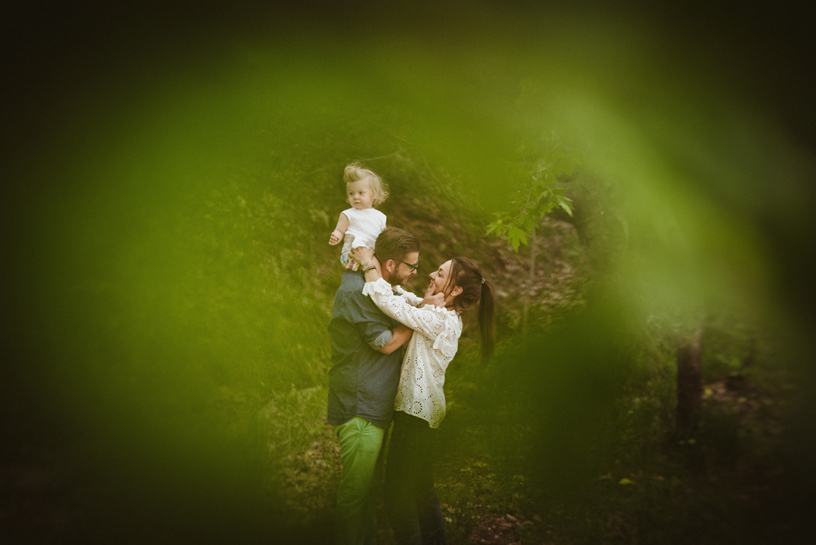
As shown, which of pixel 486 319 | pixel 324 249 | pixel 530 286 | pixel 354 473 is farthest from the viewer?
pixel 530 286

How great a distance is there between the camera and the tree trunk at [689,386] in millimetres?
2293

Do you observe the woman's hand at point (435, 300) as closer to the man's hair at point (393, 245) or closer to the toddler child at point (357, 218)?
the man's hair at point (393, 245)

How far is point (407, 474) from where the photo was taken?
2043mm

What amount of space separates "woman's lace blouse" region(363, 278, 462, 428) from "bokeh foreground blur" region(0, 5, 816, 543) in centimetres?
62

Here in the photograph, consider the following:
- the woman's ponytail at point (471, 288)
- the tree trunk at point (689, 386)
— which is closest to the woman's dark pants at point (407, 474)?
the woman's ponytail at point (471, 288)

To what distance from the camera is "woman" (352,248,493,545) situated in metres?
2.03

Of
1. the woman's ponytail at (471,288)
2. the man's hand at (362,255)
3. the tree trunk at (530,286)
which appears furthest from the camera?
the tree trunk at (530,286)

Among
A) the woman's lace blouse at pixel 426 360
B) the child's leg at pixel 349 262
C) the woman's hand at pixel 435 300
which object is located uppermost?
the child's leg at pixel 349 262

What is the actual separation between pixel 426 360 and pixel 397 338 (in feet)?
0.69

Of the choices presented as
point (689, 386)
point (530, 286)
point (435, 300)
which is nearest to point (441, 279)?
point (435, 300)

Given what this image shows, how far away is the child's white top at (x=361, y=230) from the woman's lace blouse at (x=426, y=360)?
0.23 meters

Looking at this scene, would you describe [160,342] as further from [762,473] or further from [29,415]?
[762,473]

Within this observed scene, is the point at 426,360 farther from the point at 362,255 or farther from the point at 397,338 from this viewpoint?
the point at 362,255

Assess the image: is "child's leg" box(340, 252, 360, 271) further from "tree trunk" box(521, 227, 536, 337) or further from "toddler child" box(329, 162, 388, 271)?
"tree trunk" box(521, 227, 536, 337)
